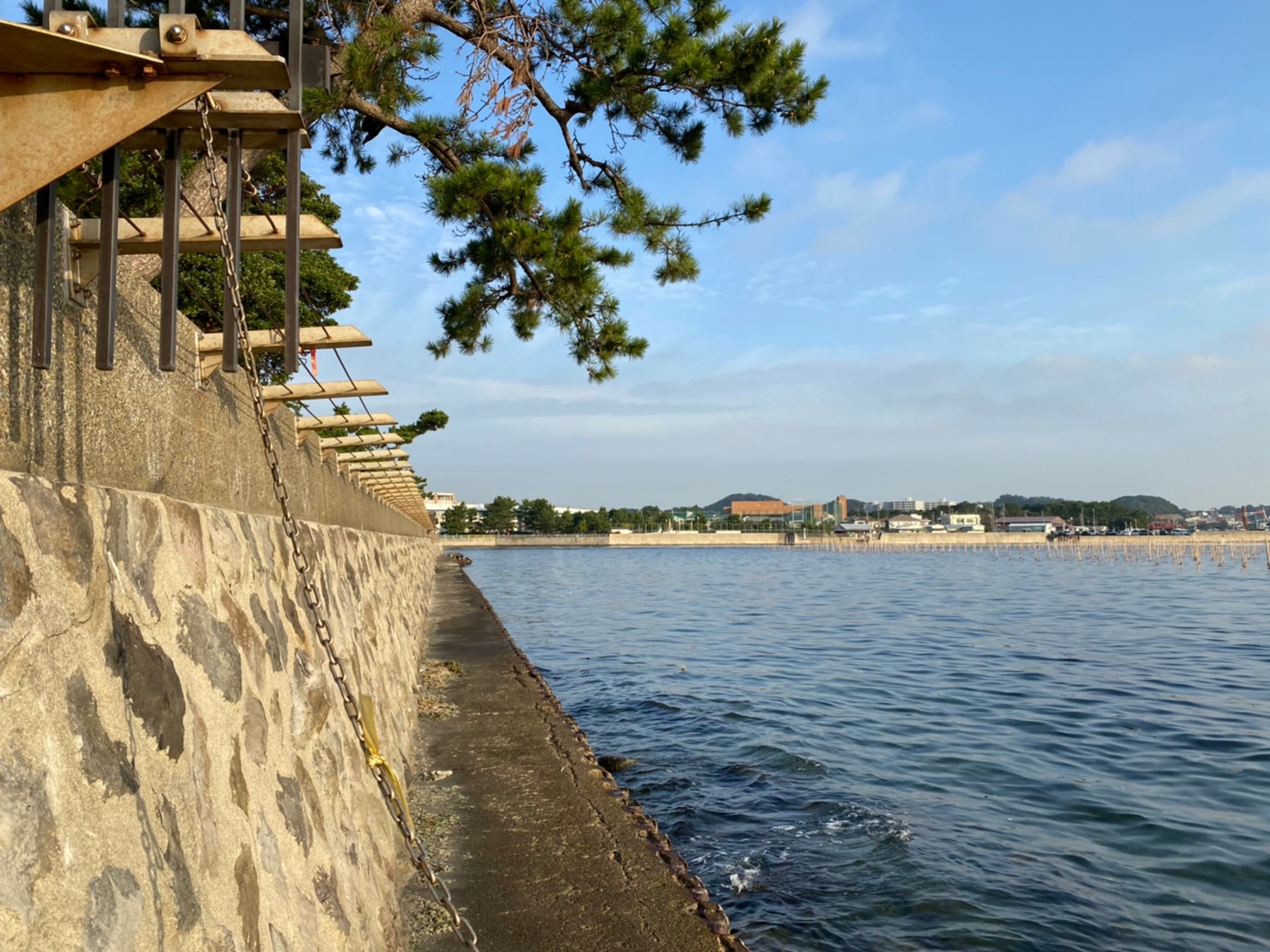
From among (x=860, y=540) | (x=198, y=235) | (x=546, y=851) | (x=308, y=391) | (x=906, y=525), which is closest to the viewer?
(x=198, y=235)

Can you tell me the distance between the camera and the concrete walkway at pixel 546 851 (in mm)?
4152

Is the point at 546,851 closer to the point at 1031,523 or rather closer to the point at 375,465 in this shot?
the point at 375,465

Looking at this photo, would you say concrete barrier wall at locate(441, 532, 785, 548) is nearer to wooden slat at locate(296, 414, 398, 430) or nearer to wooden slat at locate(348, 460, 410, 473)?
wooden slat at locate(348, 460, 410, 473)

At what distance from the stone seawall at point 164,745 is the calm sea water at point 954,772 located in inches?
→ 149

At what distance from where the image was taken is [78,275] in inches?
112

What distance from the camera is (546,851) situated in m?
5.16

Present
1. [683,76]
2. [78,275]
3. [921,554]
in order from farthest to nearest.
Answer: [921,554]
[683,76]
[78,275]

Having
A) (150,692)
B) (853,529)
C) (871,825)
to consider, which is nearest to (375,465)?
(871,825)

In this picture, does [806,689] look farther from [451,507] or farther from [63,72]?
[451,507]

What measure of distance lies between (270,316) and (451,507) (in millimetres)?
127001

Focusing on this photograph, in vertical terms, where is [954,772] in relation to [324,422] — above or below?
below

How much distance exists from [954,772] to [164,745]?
9936 millimetres

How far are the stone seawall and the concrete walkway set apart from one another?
60 cm

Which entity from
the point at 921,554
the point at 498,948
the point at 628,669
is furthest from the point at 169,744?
the point at 921,554
